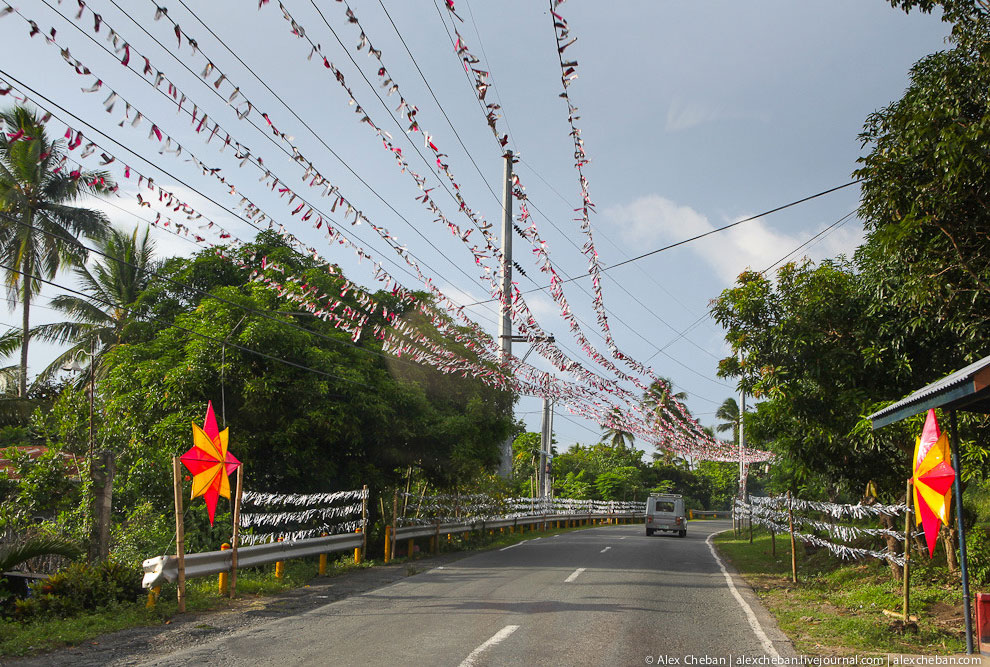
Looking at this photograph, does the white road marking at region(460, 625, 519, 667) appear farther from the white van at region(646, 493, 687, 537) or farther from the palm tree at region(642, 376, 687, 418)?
the white van at region(646, 493, 687, 537)

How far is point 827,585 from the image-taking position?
571 inches

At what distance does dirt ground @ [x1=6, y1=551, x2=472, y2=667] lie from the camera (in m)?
7.76

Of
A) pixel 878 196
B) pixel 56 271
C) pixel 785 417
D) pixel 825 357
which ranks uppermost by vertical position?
pixel 56 271

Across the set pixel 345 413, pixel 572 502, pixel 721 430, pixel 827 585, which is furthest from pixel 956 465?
pixel 721 430

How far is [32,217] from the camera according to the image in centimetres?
2894

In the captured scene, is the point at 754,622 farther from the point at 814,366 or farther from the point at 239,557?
the point at 239,557

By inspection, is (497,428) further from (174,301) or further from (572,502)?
(572,502)

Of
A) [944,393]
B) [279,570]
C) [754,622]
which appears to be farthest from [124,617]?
[944,393]

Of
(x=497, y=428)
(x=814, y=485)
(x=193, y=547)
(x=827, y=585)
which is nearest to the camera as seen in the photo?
(x=827, y=585)

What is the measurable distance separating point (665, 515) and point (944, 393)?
2738 centimetres

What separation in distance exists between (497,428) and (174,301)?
11044mm

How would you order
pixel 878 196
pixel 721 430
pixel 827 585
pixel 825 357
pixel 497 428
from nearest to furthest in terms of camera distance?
pixel 878 196 < pixel 825 357 < pixel 827 585 < pixel 497 428 < pixel 721 430

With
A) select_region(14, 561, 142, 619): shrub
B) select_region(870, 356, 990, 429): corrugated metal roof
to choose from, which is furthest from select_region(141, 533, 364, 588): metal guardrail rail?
select_region(870, 356, 990, 429): corrugated metal roof

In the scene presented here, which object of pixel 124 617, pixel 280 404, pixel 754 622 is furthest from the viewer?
pixel 280 404
